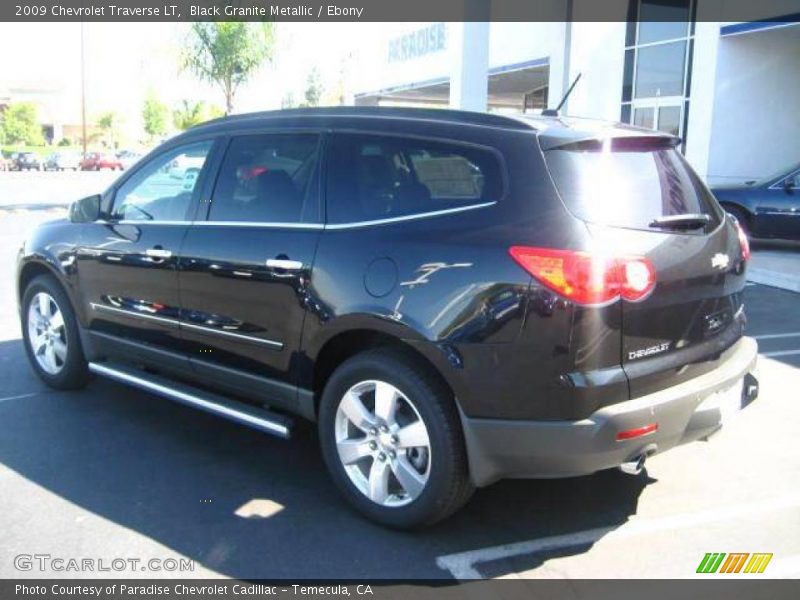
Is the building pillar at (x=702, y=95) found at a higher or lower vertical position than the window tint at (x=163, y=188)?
higher

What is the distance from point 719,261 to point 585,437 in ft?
3.77

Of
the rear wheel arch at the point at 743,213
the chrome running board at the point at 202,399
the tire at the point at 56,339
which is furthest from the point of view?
the rear wheel arch at the point at 743,213

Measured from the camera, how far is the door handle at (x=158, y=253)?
439 cm

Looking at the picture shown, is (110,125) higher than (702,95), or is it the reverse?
(110,125)

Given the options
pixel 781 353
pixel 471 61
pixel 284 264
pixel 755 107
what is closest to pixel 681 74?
pixel 755 107

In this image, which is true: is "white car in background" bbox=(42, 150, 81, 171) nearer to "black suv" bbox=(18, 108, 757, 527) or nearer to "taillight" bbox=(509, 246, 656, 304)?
"black suv" bbox=(18, 108, 757, 527)

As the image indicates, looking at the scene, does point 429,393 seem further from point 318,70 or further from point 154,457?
point 318,70

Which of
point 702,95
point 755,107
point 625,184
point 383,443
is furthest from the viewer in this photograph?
point 702,95

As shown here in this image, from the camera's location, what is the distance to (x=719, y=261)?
11.5 feet

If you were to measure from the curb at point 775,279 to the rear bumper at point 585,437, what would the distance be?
274 inches

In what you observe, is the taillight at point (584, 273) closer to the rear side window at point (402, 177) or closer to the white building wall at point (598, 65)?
the rear side window at point (402, 177)

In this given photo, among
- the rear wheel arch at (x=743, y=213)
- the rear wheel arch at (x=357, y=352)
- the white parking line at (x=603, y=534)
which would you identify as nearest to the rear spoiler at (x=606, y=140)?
the rear wheel arch at (x=357, y=352)

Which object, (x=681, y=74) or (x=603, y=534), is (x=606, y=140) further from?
(x=681, y=74)

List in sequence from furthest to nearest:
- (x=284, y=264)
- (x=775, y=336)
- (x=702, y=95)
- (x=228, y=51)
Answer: (x=228, y=51)
(x=702, y=95)
(x=775, y=336)
(x=284, y=264)
